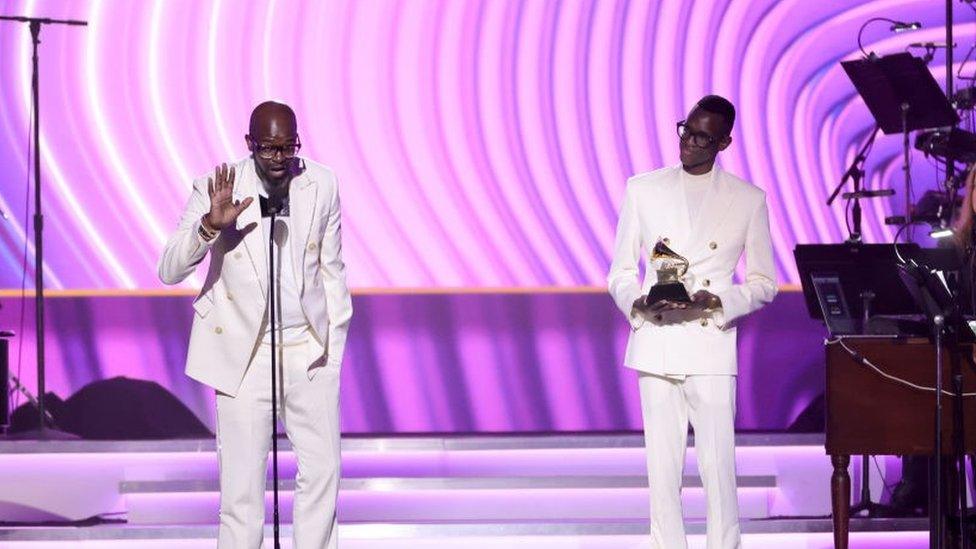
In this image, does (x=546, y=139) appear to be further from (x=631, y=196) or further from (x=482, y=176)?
(x=631, y=196)

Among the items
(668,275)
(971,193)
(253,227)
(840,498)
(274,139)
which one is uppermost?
(274,139)

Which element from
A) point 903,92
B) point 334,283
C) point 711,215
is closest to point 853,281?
point 711,215

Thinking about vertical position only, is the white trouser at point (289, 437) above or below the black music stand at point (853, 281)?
below

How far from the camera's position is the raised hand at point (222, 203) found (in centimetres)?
363

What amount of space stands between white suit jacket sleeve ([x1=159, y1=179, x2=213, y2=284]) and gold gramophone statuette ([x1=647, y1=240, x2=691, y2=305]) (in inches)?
52.3

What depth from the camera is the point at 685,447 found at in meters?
4.21

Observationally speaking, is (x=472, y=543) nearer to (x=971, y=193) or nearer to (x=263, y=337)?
(x=263, y=337)

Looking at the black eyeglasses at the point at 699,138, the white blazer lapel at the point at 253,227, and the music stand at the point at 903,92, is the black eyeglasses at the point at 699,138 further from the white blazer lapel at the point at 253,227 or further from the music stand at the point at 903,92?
the music stand at the point at 903,92

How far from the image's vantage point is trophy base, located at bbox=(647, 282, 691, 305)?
3988 millimetres

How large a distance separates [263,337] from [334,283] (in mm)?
287

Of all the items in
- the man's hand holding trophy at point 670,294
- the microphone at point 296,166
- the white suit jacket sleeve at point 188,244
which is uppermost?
the microphone at point 296,166

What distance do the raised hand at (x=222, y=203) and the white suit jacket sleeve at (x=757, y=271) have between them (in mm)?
1537

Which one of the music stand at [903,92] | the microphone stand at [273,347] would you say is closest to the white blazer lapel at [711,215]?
the microphone stand at [273,347]

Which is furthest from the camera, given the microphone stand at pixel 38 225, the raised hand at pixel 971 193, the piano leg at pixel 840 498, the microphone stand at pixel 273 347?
the microphone stand at pixel 38 225
